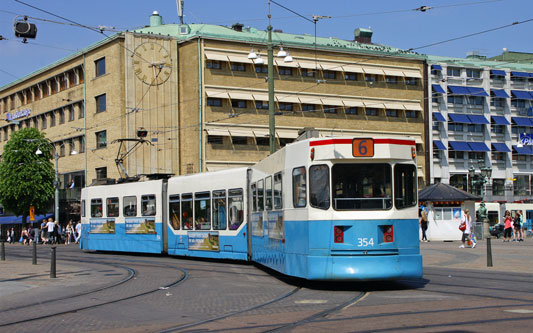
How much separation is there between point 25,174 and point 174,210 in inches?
1425

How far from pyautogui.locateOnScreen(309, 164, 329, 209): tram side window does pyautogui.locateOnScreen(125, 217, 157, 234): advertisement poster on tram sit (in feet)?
44.4

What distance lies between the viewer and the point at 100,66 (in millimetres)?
58188

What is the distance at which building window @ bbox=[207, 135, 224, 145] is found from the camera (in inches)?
2174

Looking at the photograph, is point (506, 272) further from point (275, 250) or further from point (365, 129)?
point (365, 129)

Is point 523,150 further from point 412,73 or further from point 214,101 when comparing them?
point 214,101

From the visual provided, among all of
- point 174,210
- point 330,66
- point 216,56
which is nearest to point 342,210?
point 174,210

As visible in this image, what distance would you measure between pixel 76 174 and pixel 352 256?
51914mm

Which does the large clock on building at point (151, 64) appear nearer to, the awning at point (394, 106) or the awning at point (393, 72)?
the awning at point (393, 72)

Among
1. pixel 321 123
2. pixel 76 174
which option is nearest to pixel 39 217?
pixel 76 174

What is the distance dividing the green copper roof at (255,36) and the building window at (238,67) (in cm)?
180

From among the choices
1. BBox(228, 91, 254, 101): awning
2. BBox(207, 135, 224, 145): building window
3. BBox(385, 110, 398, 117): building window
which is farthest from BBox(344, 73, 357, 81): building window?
BBox(207, 135, 224, 145): building window

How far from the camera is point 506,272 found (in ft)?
58.9

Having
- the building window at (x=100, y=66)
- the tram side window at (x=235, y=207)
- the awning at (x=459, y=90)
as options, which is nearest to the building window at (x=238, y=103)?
the building window at (x=100, y=66)

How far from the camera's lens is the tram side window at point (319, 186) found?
13.5 m
